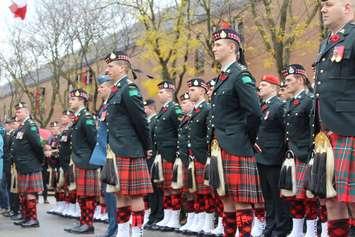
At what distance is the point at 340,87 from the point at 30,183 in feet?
21.1

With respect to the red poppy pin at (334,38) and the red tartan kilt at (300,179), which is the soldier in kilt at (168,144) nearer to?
the red tartan kilt at (300,179)

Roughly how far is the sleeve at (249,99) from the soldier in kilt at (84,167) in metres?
3.86

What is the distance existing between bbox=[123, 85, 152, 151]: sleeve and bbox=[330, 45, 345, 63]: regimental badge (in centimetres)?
280

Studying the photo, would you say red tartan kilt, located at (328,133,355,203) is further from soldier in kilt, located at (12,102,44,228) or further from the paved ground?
soldier in kilt, located at (12,102,44,228)

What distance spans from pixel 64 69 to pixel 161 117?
2642cm

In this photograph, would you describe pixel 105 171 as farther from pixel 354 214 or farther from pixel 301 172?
pixel 354 214

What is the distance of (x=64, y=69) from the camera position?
34969mm

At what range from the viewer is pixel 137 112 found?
650 centimetres

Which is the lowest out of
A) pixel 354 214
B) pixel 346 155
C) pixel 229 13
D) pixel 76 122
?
pixel 354 214

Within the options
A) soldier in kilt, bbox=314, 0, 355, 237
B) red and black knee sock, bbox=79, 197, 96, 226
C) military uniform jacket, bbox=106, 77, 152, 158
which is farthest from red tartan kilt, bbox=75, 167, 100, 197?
soldier in kilt, bbox=314, 0, 355, 237

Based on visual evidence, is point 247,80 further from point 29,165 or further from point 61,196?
point 61,196

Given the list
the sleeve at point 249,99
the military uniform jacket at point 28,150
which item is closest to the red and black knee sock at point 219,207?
the sleeve at point 249,99

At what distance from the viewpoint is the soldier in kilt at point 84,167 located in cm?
863

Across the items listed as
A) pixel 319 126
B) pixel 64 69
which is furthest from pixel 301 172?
pixel 64 69
